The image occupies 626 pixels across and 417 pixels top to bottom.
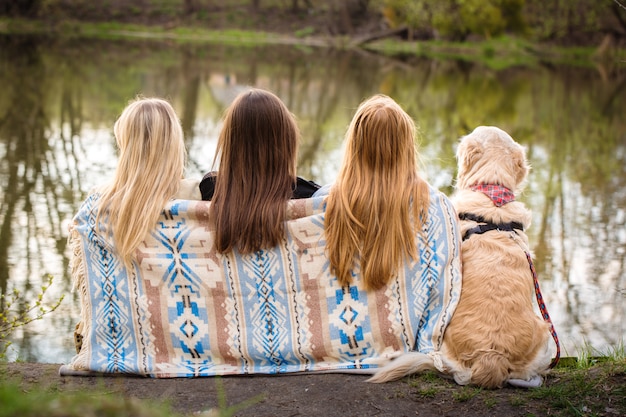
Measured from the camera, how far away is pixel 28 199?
8.25 meters

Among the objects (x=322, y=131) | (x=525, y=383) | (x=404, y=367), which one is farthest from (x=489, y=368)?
(x=322, y=131)

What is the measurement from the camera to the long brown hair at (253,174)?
3.86 m

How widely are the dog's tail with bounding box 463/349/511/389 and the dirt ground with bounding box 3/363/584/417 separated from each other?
0.05 meters

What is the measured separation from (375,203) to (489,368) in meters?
1.03

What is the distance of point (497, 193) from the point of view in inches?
163

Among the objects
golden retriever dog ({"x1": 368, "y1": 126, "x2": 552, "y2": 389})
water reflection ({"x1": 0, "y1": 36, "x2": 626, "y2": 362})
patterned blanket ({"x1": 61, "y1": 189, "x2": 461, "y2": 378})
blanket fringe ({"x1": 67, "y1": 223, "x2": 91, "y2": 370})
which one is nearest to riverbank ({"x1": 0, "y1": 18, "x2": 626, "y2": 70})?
water reflection ({"x1": 0, "y1": 36, "x2": 626, "y2": 362})

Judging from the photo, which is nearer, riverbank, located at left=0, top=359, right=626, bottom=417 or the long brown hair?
riverbank, located at left=0, top=359, right=626, bottom=417

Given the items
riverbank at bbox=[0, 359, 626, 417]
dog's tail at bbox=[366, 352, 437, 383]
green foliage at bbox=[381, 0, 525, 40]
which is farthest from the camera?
green foliage at bbox=[381, 0, 525, 40]

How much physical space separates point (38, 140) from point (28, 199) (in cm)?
345

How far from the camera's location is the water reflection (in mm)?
6449

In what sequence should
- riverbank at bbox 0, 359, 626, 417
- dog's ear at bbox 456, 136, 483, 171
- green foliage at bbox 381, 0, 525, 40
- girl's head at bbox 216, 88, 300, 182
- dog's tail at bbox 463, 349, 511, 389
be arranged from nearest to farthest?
riverbank at bbox 0, 359, 626, 417 → dog's tail at bbox 463, 349, 511, 389 → girl's head at bbox 216, 88, 300, 182 → dog's ear at bbox 456, 136, 483, 171 → green foliage at bbox 381, 0, 525, 40

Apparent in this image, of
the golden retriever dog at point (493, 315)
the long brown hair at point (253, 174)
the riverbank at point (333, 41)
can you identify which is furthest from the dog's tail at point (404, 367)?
the riverbank at point (333, 41)

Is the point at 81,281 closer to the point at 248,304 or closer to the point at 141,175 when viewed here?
the point at 141,175

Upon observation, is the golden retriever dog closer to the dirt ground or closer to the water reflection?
the dirt ground
